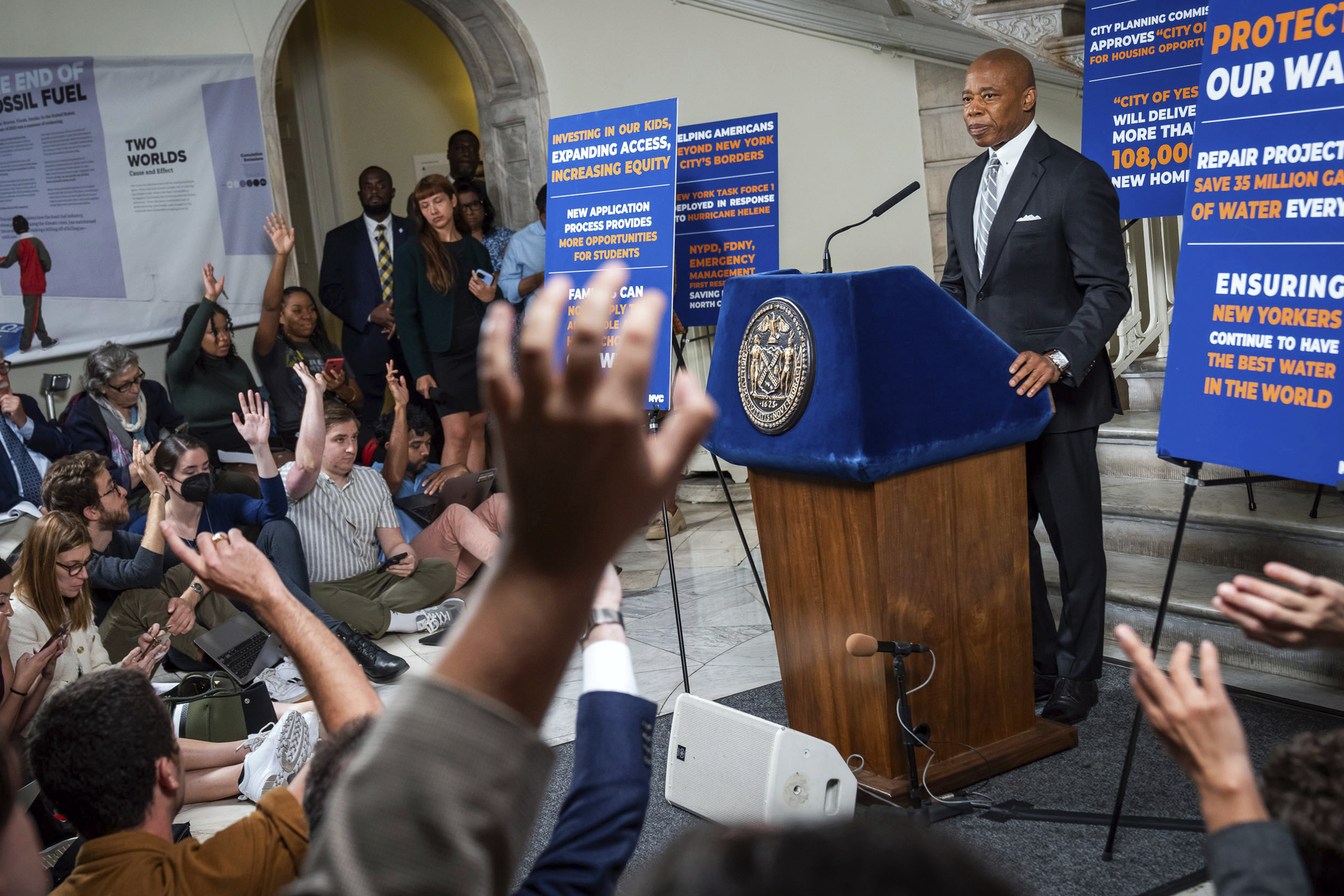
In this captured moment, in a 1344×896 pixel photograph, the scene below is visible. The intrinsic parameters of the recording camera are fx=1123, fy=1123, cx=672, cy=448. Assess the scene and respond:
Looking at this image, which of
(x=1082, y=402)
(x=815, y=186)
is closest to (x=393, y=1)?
(x=815, y=186)

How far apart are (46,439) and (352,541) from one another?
3.78 feet

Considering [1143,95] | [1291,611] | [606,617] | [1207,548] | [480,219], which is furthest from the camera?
[480,219]

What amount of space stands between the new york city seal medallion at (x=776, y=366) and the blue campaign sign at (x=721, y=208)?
7.52 feet

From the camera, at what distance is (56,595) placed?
311cm

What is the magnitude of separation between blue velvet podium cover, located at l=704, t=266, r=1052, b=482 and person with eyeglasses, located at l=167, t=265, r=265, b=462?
10.2ft

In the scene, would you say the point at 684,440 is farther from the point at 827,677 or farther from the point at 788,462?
the point at 827,677

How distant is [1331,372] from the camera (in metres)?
1.99

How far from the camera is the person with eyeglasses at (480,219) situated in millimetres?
5730

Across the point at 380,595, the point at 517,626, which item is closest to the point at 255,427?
the point at 380,595

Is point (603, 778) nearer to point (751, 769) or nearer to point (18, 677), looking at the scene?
point (751, 769)

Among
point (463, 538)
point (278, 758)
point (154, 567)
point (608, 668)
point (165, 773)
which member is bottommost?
point (278, 758)

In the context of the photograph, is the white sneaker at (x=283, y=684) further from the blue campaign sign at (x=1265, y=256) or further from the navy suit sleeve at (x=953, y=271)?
the blue campaign sign at (x=1265, y=256)

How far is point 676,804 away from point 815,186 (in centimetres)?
437

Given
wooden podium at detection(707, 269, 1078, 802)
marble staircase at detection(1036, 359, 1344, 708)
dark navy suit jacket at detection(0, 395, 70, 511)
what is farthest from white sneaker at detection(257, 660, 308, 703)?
marble staircase at detection(1036, 359, 1344, 708)
